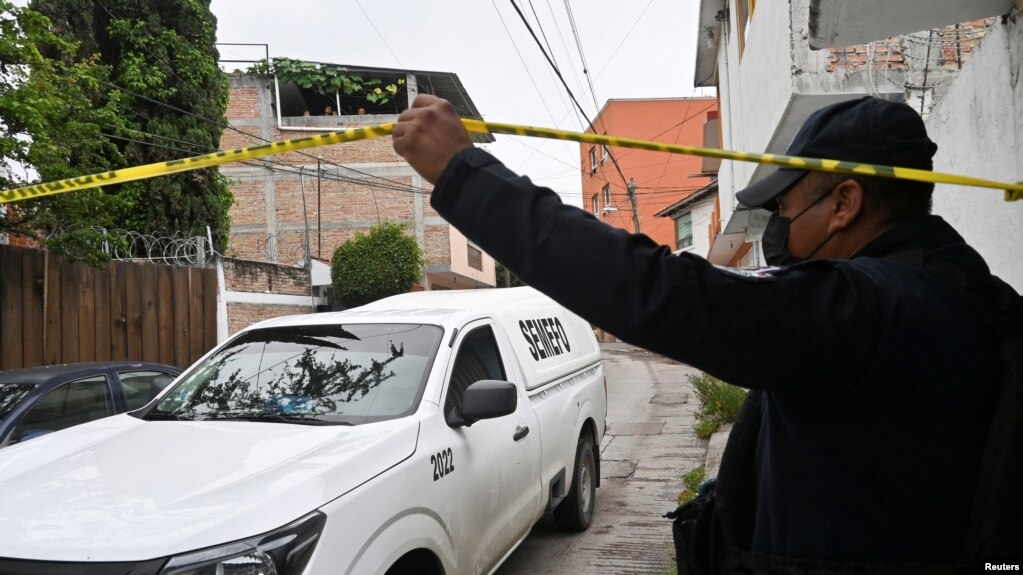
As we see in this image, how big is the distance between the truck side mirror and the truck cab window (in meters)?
0.17

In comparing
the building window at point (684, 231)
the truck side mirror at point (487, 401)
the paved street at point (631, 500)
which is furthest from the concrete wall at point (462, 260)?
the truck side mirror at point (487, 401)

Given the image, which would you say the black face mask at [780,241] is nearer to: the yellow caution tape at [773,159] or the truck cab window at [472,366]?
the yellow caution tape at [773,159]

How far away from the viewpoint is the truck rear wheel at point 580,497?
19.2 feet

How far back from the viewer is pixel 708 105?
33875 mm

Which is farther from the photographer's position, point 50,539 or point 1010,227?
point 1010,227

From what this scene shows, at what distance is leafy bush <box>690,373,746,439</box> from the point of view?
9525mm

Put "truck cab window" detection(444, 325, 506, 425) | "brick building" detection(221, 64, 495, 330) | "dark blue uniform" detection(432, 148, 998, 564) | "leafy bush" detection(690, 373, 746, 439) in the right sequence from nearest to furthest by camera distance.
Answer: "dark blue uniform" detection(432, 148, 998, 564) → "truck cab window" detection(444, 325, 506, 425) → "leafy bush" detection(690, 373, 746, 439) → "brick building" detection(221, 64, 495, 330)

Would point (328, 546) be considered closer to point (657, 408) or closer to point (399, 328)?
point (399, 328)

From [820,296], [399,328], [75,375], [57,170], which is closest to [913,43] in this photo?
[399,328]

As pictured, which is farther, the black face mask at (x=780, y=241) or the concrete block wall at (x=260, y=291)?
the concrete block wall at (x=260, y=291)

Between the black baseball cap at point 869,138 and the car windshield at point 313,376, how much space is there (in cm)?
252

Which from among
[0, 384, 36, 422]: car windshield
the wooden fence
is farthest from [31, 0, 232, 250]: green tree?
[0, 384, 36, 422]: car windshield

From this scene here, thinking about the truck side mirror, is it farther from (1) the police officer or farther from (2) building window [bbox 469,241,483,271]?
(2) building window [bbox 469,241,483,271]

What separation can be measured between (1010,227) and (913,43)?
9.27 ft
